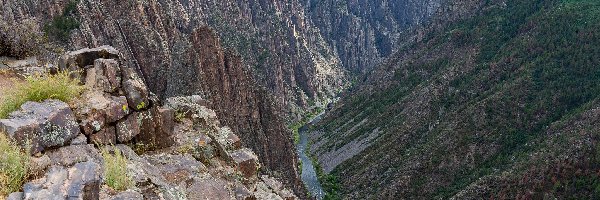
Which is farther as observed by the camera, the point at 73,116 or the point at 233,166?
the point at 233,166

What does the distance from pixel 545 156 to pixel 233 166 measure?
88.1 metres

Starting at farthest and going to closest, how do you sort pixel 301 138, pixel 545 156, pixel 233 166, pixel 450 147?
pixel 301 138 < pixel 450 147 < pixel 545 156 < pixel 233 166

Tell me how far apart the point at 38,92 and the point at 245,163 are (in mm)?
7347

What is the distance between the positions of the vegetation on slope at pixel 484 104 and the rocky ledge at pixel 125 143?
7669 cm

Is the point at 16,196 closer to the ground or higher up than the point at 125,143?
higher up

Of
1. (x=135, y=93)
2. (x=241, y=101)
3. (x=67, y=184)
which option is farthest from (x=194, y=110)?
(x=241, y=101)

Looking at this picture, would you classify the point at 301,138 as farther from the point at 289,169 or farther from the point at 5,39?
the point at 5,39

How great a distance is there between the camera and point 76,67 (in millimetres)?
16203

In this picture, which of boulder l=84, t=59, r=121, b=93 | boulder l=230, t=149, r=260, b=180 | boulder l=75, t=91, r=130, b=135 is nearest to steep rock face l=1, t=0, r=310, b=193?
boulder l=230, t=149, r=260, b=180

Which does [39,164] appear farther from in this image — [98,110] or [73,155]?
[98,110]

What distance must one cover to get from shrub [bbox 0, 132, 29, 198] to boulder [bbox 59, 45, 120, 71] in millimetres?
5868

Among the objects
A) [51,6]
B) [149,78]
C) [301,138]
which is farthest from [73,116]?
[301,138]

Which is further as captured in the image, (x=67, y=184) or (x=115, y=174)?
(x=115, y=174)

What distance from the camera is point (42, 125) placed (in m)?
12.4
